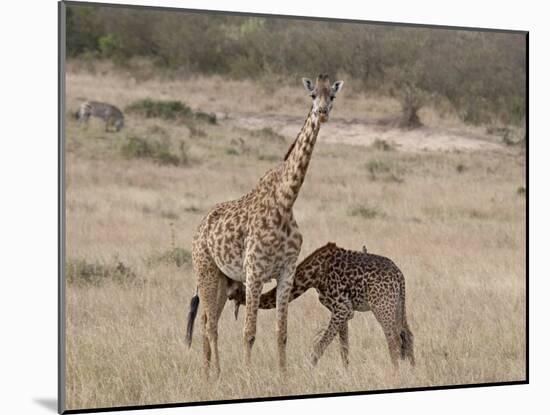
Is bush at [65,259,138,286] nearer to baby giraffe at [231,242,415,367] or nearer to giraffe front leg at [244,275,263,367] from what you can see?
baby giraffe at [231,242,415,367]

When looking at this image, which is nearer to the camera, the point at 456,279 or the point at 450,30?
the point at 450,30

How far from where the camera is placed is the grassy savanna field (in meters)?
10.0

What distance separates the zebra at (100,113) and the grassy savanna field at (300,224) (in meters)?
0.13

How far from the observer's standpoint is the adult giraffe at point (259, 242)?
9414 millimetres

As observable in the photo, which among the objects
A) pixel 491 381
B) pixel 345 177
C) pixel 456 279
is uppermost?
pixel 345 177

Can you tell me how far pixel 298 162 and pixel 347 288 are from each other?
1234 mm

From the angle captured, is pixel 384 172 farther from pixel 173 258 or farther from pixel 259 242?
pixel 259 242

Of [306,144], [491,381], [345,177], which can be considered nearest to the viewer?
[306,144]

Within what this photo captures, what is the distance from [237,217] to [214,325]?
2.88 feet

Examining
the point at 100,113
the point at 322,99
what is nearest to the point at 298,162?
the point at 322,99

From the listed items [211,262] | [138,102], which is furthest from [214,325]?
[138,102]

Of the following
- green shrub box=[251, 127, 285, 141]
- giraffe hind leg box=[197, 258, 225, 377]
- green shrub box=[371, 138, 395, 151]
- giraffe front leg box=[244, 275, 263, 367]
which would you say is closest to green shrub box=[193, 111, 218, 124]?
green shrub box=[251, 127, 285, 141]

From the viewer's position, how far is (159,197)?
1320 centimetres

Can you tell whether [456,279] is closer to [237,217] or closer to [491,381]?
[491,381]
